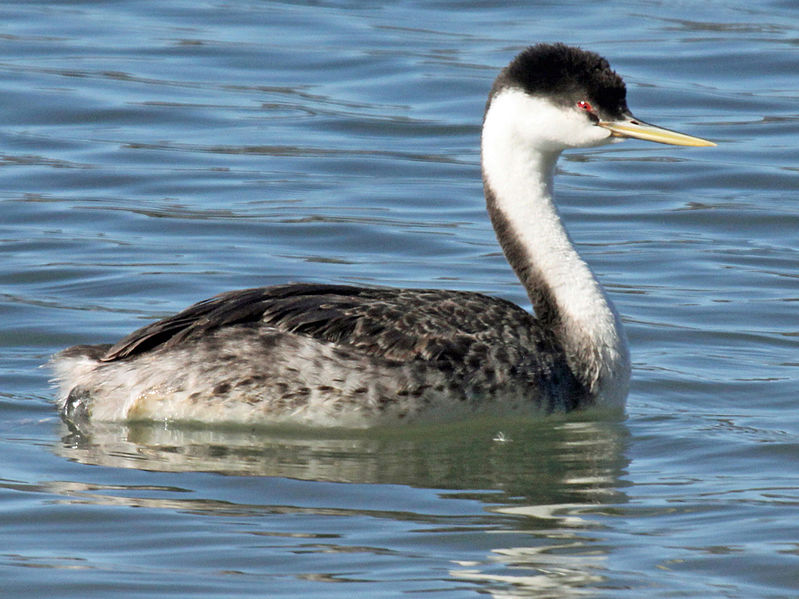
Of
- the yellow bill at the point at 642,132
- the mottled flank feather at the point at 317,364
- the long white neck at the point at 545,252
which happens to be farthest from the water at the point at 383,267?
the yellow bill at the point at 642,132

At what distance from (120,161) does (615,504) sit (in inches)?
296

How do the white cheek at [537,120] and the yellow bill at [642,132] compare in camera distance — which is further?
the yellow bill at [642,132]

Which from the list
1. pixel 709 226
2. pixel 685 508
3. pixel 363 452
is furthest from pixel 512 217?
pixel 709 226

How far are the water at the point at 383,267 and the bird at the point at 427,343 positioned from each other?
0.53 feet

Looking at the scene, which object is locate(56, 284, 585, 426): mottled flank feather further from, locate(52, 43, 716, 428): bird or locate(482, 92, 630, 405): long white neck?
locate(482, 92, 630, 405): long white neck

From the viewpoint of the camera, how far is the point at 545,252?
316 inches

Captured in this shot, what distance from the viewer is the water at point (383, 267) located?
19.5ft

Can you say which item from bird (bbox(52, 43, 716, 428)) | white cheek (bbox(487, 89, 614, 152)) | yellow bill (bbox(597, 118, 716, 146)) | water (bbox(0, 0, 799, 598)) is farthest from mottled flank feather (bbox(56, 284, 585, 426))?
yellow bill (bbox(597, 118, 716, 146))

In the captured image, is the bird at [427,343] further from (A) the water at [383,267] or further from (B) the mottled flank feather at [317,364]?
(A) the water at [383,267]

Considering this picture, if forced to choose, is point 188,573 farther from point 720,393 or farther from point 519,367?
point 720,393

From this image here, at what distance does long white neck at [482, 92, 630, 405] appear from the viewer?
780 cm

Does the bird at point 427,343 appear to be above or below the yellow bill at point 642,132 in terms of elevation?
below

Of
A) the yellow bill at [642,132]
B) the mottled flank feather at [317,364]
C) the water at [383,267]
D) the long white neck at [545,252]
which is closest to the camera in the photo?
the water at [383,267]

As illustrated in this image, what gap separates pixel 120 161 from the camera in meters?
13.1
